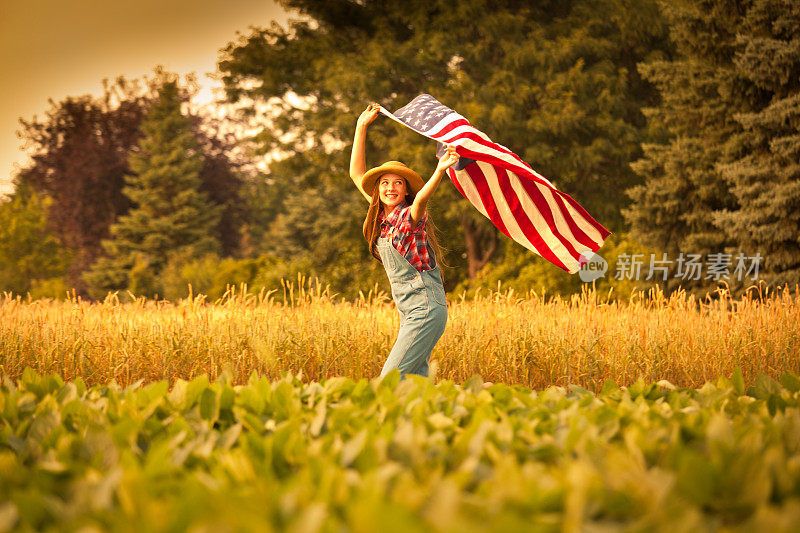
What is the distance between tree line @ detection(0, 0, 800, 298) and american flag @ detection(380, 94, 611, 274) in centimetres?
829

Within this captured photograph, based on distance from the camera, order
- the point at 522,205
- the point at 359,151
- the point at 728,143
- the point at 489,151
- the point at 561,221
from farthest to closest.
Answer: the point at 728,143 < the point at 522,205 < the point at 561,221 < the point at 359,151 < the point at 489,151

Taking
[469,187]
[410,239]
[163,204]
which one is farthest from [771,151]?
[163,204]

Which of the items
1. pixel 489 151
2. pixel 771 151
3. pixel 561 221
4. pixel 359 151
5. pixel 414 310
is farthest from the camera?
pixel 771 151

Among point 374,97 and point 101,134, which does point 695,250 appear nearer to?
point 374,97

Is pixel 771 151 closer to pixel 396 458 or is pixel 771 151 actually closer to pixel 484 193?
pixel 484 193

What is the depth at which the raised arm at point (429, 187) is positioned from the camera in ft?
13.0

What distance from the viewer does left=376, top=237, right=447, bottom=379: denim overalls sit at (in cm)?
419

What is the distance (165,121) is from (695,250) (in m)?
22.6

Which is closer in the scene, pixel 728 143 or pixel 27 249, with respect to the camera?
pixel 728 143

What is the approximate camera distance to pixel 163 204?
27.9 meters

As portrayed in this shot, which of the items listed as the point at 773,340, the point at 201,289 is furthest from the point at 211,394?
the point at 201,289

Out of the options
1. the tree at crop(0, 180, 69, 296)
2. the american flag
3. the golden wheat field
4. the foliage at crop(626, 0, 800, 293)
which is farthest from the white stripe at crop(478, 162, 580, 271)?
the tree at crop(0, 180, 69, 296)

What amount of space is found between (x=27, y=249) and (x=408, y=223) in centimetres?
2770

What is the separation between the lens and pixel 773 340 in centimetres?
640
